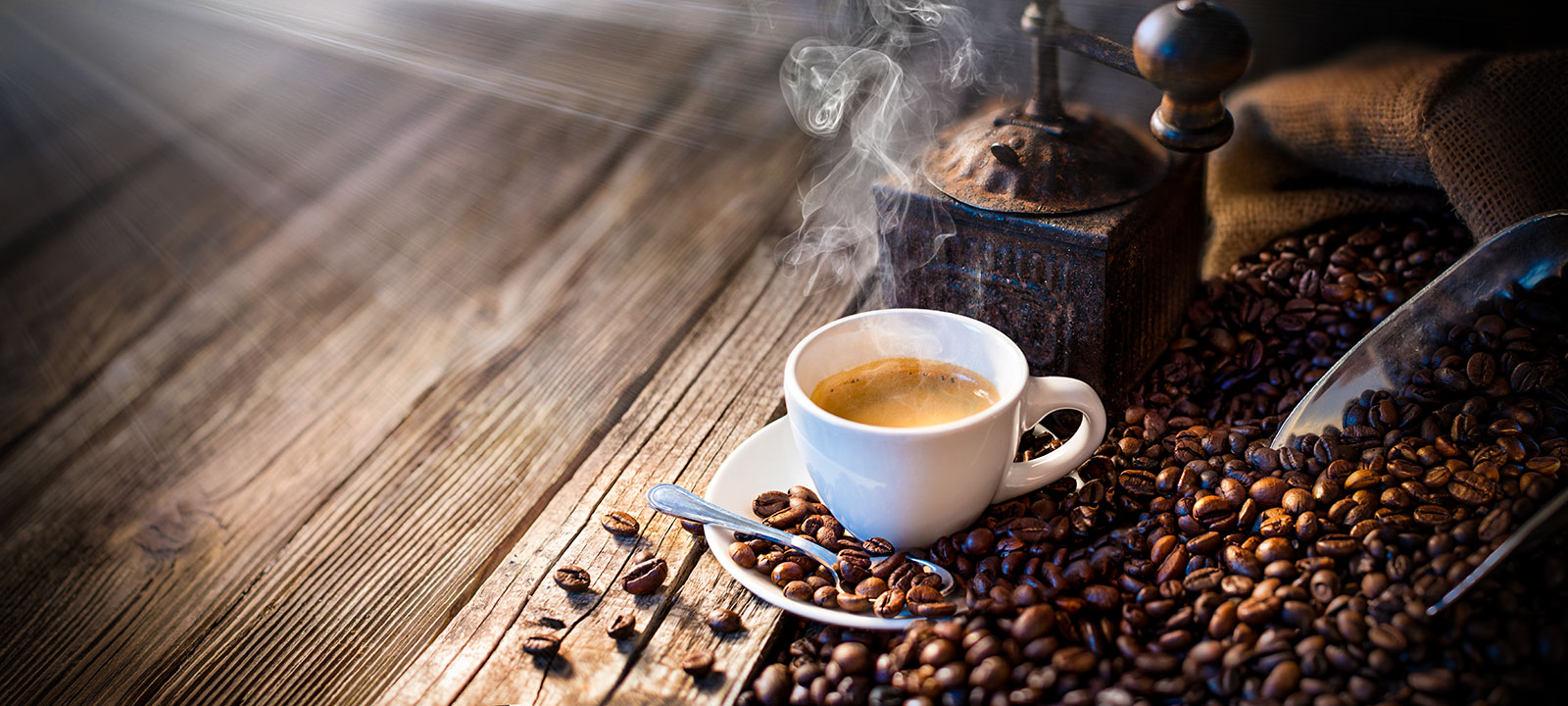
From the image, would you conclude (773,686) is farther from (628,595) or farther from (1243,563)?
(1243,563)

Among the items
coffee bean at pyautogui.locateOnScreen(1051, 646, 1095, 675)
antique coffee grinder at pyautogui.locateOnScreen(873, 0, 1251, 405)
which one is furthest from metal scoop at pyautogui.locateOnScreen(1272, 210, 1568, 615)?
coffee bean at pyautogui.locateOnScreen(1051, 646, 1095, 675)

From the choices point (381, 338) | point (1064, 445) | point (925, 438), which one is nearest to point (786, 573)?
point (925, 438)

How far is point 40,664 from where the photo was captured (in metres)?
1.30

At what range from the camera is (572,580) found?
1.17 metres

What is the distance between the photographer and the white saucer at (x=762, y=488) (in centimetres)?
104

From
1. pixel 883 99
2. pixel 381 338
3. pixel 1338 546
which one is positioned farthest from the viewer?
pixel 381 338

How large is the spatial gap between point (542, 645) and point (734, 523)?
0.84 ft

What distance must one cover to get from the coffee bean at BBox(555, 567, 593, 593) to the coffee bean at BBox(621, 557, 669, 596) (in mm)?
46

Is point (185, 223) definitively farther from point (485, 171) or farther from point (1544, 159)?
point (1544, 159)

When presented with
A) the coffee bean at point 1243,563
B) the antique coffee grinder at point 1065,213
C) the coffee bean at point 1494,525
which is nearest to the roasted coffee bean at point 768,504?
the antique coffee grinder at point 1065,213

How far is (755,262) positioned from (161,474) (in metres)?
1.12

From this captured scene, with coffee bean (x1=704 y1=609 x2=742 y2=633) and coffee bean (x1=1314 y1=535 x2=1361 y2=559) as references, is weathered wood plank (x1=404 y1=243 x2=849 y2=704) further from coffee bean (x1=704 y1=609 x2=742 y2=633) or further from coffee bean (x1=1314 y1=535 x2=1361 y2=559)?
coffee bean (x1=1314 y1=535 x2=1361 y2=559)

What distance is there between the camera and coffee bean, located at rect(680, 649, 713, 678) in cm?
104

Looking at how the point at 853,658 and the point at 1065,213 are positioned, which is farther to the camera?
the point at 1065,213
